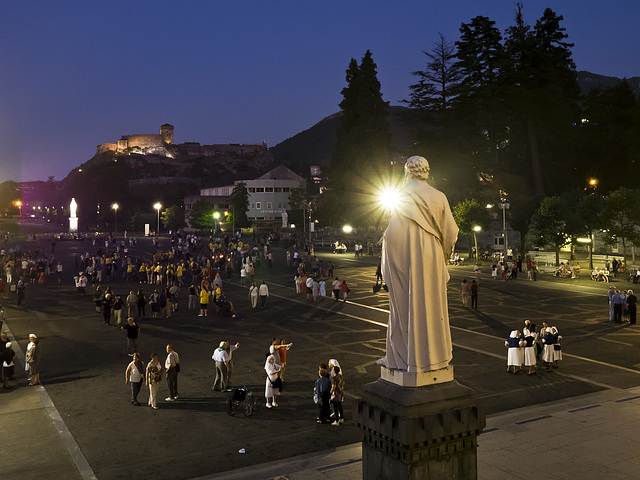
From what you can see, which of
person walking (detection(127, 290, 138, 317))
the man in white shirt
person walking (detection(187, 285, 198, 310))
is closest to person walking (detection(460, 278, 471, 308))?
person walking (detection(187, 285, 198, 310))

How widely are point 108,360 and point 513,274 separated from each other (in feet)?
98.9

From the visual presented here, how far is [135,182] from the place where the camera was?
167750 millimetres

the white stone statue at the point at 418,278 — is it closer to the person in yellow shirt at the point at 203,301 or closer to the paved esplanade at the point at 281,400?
the paved esplanade at the point at 281,400

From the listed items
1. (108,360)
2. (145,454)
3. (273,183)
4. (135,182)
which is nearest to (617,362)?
(145,454)

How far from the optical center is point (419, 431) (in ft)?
16.5

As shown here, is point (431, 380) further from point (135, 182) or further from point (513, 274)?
point (135, 182)

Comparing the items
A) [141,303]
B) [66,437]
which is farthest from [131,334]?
[141,303]

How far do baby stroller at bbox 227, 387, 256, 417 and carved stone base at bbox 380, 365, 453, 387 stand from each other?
8.23 m

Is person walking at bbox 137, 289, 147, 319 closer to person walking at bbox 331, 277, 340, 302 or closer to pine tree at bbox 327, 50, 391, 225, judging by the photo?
person walking at bbox 331, 277, 340, 302

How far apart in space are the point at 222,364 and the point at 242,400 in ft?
5.14

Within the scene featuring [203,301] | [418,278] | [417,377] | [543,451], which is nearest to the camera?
[417,377]

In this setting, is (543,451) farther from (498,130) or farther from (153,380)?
(498,130)

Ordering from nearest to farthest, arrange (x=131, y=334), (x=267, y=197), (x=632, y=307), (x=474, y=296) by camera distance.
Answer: (x=131, y=334), (x=632, y=307), (x=474, y=296), (x=267, y=197)

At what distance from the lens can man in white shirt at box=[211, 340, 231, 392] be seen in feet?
47.6
